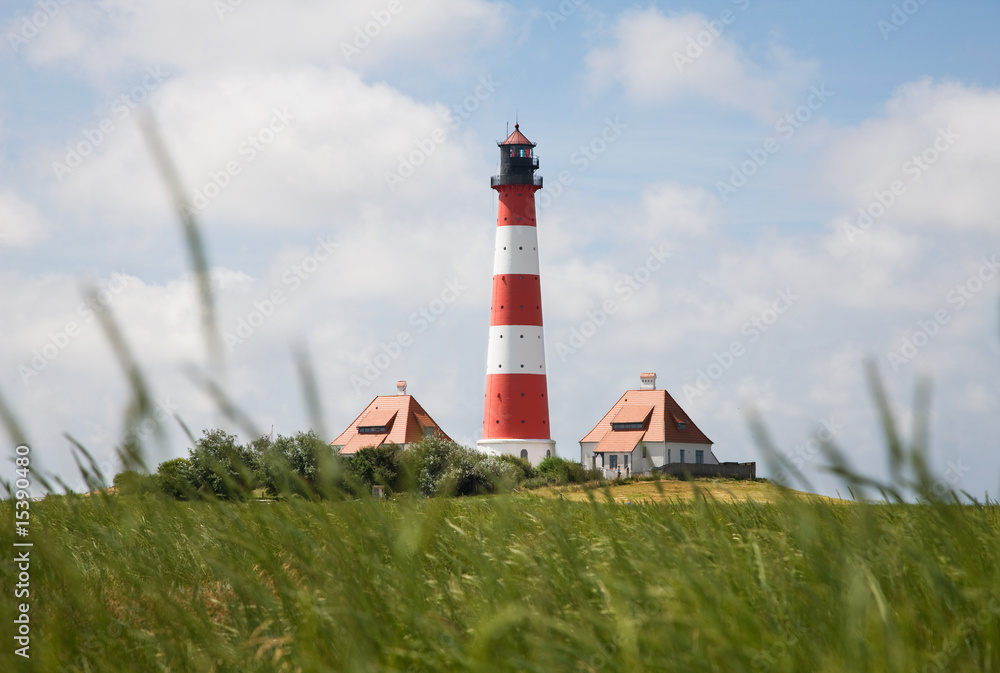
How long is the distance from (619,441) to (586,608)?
4872 cm

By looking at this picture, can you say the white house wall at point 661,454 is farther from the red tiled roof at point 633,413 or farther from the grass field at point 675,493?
the grass field at point 675,493

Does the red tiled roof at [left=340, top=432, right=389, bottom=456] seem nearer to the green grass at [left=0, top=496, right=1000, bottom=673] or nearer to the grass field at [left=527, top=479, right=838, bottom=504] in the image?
the grass field at [left=527, top=479, right=838, bottom=504]

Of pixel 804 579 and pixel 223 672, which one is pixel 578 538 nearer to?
pixel 804 579

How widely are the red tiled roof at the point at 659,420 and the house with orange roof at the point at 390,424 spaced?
917 centimetres

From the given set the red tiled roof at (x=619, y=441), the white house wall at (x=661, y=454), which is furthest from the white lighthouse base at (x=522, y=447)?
the red tiled roof at (x=619, y=441)

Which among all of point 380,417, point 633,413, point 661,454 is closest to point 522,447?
point 661,454

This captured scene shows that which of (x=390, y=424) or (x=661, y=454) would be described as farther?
(x=390, y=424)

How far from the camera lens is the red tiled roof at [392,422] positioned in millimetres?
50156

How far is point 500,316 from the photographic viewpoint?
43.0 meters

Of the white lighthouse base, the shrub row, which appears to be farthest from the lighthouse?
the shrub row

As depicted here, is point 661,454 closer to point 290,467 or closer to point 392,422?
point 392,422

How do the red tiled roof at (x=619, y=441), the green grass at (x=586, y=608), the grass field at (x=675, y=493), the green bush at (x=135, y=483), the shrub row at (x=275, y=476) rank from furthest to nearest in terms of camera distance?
the red tiled roof at (x=619, y=441)
the green bush at (x=135, y=483)
the grass field at (x=675, y=493)
the shrub row at (x=275, y=476)
the green grass at (x=586, y=608)

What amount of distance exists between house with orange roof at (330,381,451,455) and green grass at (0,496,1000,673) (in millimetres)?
46118

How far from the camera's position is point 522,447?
4341cm
